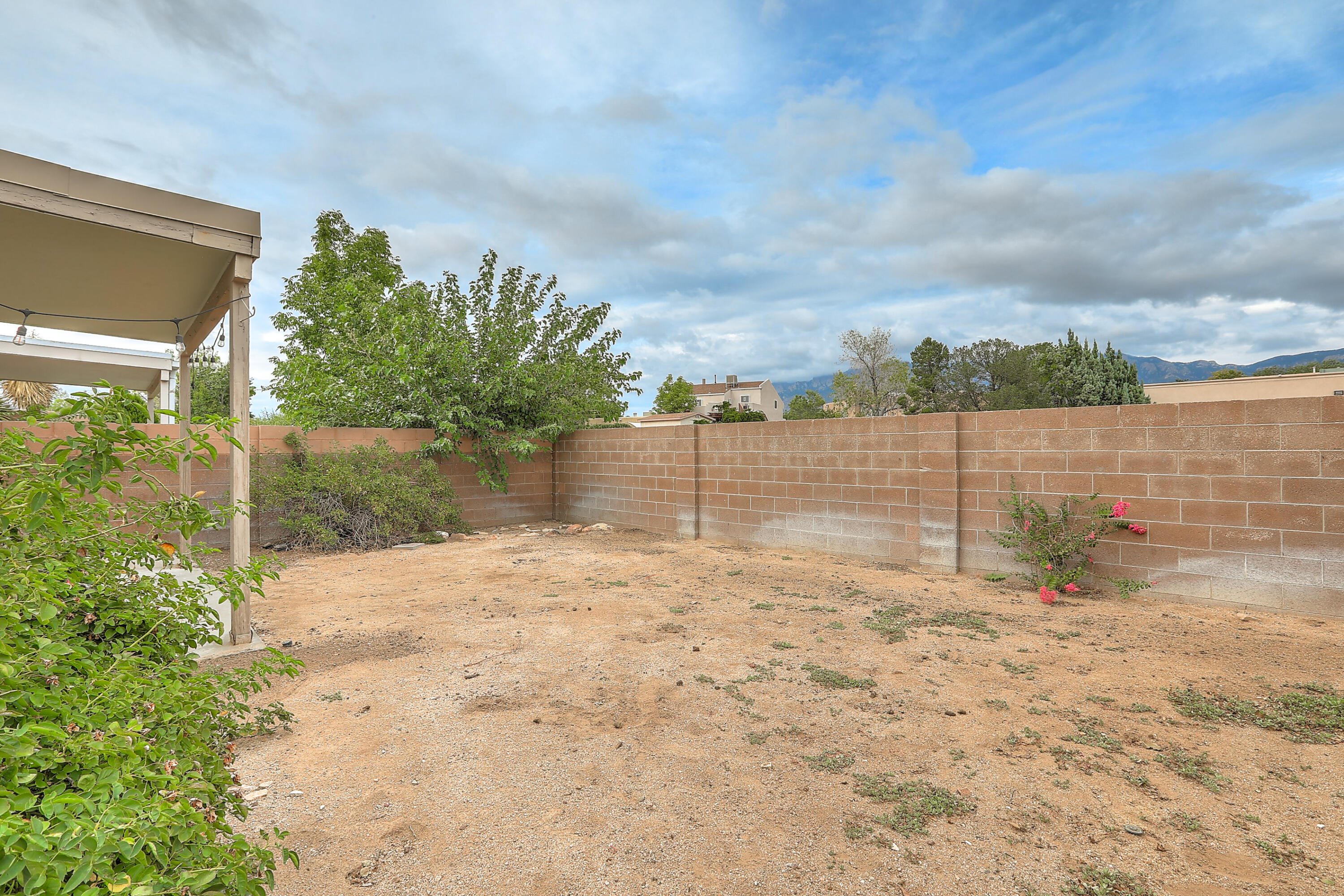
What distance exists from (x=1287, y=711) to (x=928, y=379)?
4747 cm

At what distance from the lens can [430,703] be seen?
3.30m

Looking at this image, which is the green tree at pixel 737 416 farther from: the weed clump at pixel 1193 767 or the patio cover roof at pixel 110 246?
the weed clump at pixel 1193 767

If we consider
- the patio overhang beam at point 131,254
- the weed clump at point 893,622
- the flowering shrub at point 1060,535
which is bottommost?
the weed clump at point 893,622

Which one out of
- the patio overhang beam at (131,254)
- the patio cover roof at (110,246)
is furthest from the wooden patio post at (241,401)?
the patio cover roof at (110,246)

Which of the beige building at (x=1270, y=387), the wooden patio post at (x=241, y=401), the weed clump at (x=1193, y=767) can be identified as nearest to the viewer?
the weed clump at (x=1193, y=767)

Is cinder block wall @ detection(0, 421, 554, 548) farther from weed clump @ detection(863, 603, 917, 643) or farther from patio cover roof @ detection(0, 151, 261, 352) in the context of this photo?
weed clump @ detection(863, 603, 917, 643)

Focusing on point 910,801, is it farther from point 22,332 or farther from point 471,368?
point 471,368

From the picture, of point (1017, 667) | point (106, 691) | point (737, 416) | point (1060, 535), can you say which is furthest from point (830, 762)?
point (737, 416)

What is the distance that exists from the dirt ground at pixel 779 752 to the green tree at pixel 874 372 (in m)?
41.0

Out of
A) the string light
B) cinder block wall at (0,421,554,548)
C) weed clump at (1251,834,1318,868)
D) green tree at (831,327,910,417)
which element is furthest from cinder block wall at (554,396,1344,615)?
green tree at (831,327,910,417)

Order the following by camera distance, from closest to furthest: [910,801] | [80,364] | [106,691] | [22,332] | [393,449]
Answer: [106,691]
[910,801]
[22,332]
[80,364]
[393,449]

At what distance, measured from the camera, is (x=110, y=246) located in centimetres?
419

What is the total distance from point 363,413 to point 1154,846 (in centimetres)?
1061

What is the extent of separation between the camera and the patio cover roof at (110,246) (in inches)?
138
